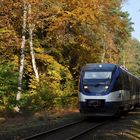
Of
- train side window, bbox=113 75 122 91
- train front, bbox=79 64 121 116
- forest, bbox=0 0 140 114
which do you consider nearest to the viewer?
train front, bbox=79 64 121 116

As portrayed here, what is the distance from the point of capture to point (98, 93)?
22.2m

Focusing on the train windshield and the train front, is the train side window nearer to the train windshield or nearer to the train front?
the train front

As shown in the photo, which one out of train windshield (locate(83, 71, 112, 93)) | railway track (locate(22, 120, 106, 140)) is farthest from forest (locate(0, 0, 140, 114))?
railway track (locate(22, 120, 106, 140))

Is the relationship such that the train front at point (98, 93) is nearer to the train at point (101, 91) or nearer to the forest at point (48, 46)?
the train at point (101, 91)

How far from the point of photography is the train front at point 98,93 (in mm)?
22000

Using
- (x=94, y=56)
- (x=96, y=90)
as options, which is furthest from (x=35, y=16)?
(x=94, y=56)

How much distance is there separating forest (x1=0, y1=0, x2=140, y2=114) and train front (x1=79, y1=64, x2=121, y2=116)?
402 centimetres

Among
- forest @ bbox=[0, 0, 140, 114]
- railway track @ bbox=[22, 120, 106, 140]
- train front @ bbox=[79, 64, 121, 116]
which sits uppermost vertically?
forest @ bbox=[0, 0, 140, 114]

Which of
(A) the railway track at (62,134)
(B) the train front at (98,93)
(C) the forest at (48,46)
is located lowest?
(A) the railway track at (62,134)

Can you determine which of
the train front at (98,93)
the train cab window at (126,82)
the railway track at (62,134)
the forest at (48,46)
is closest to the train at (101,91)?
the train front at (98,93)

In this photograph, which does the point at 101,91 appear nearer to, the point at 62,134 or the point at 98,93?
the point at 98,93

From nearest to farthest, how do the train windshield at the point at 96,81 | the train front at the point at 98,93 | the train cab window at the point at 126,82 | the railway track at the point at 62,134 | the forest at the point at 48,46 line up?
the railway track at the point at 62,134 → the train front at the point at 98,93 → the train windshield at the point at 96,81 → the train cab window at the point at 126,82 → the forest at the point at 48,46

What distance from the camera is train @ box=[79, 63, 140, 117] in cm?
2202

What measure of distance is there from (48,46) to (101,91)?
13050mm
